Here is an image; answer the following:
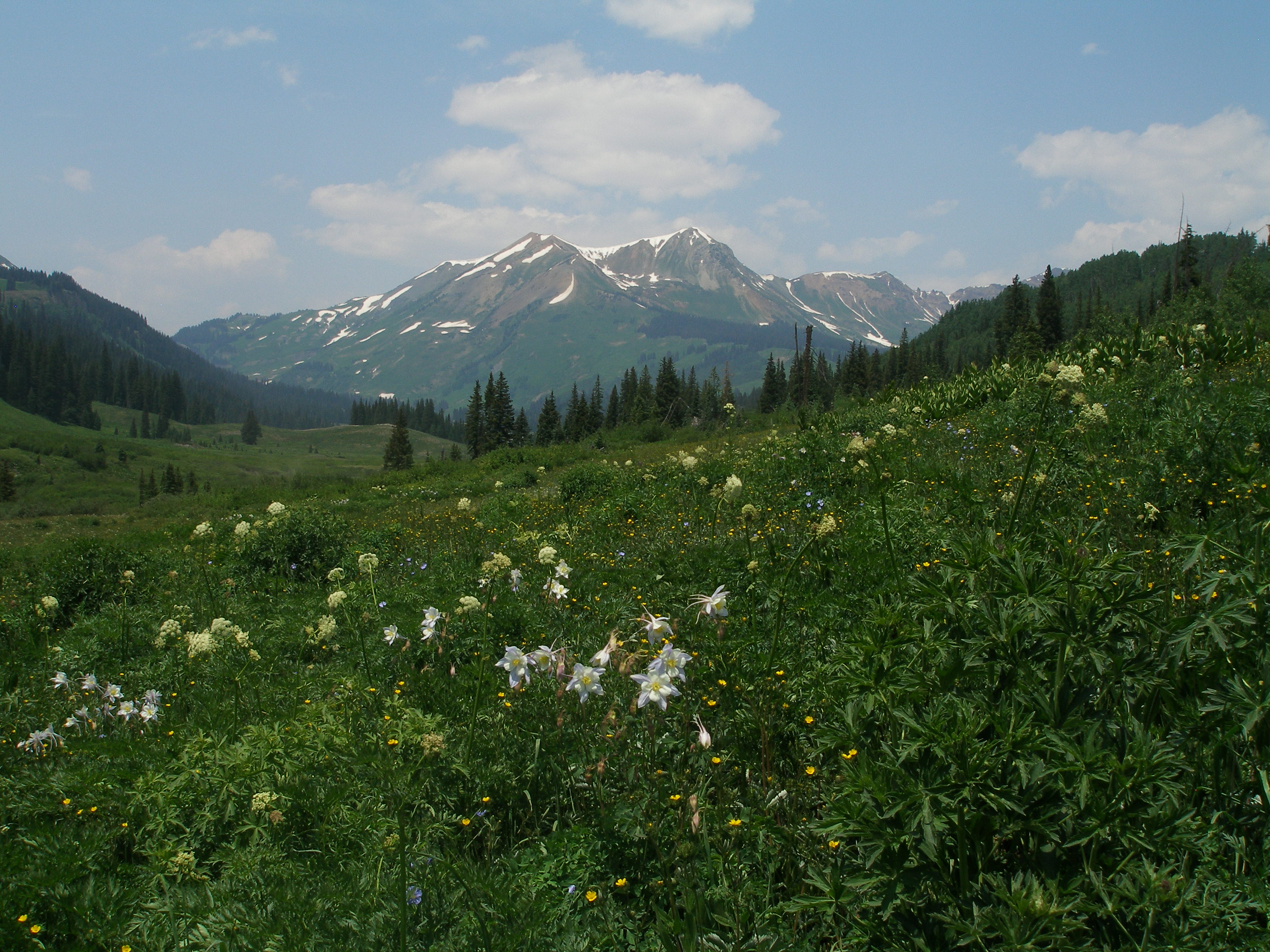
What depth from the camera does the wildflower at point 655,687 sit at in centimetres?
234

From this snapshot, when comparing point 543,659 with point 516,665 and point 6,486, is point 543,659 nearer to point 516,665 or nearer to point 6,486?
point 516,665

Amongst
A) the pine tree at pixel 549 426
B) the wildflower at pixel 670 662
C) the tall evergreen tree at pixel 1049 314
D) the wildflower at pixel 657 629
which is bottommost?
the wildflower at pixel 670 662

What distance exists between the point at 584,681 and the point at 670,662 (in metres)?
0.32

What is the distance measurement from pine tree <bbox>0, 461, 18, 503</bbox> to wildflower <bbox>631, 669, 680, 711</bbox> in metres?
64.0

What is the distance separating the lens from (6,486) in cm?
5194

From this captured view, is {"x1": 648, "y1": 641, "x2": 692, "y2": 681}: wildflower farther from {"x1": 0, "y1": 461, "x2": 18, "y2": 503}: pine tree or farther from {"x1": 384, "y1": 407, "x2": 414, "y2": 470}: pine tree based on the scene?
{"x1": 384, "y1": 407, "x2": 414, "y2": 470}: pine tree

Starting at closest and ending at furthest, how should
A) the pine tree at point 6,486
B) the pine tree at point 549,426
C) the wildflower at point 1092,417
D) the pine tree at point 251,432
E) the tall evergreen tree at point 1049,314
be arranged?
1. the wildflower at point 1092,417
2. the pine tree at point 6,486
3. the tall evergreen tree at point 1049,314
4. the pine tree at point 549,426
5. the pine tree at point 251,432

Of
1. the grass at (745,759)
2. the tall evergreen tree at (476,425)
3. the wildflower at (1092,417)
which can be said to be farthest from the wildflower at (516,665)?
the tall evergreen tree at (476,425)

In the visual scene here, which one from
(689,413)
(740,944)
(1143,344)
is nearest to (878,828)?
(740,944)

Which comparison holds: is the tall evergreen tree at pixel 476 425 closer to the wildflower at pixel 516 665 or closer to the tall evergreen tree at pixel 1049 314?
the tall evergreen tree at pixel 1049 314

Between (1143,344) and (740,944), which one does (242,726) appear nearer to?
(740,944)

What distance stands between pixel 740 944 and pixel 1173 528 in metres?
4.39

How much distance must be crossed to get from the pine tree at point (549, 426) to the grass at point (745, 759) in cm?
7514

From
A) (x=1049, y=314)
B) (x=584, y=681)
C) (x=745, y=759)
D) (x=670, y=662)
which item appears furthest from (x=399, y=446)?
(x=670, y=662)
